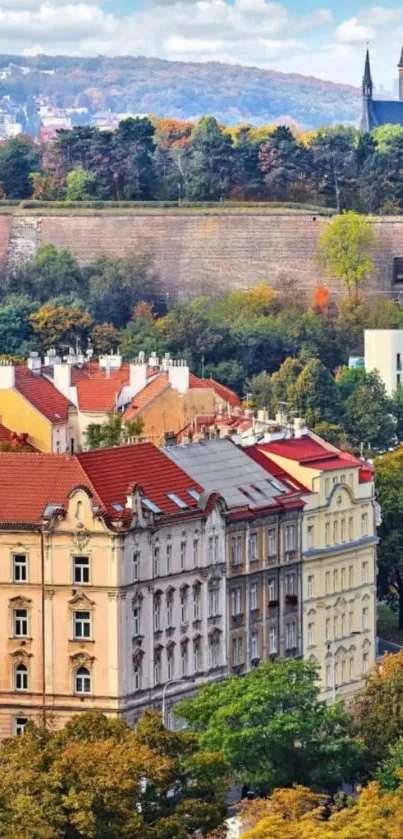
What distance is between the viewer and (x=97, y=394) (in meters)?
98.3

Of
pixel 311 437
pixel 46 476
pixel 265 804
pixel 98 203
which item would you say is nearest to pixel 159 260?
pixel 98 203

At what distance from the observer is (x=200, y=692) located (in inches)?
2472

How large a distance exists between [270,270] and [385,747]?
107 metres

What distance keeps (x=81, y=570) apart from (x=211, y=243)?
10397 centimetres

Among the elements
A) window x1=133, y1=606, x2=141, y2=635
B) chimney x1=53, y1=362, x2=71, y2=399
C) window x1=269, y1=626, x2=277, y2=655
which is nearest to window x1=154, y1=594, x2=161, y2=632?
window x1=133, y1=606, x2=141, y2=635

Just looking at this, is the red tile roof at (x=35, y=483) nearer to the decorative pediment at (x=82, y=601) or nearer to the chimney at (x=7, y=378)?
the decorative pediment at (x=82, y=601)

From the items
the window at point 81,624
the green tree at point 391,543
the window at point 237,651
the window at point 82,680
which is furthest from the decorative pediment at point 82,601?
the green tree at point 391,543

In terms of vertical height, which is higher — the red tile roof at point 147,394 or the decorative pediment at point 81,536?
the red tile roof at point 147,394

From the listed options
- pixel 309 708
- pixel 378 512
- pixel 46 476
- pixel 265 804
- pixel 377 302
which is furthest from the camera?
pixel 377 302

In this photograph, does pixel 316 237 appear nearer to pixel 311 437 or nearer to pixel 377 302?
pixel 377 302

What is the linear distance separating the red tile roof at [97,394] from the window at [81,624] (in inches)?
1234

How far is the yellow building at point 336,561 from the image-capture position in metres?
71.9

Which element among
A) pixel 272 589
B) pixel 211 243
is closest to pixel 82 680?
pixel 272 589

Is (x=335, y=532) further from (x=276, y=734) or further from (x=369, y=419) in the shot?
(x=369, y=419)
